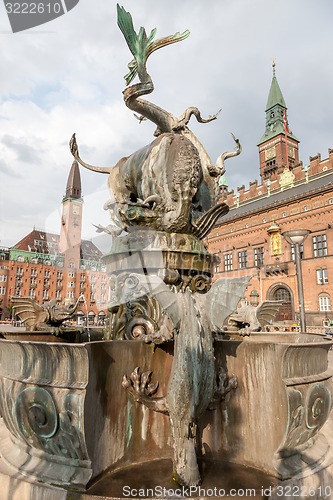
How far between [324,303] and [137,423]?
34.4 m

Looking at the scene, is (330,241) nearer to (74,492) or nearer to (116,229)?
(116,229)

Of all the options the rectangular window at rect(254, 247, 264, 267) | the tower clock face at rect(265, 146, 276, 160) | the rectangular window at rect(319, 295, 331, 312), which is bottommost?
the rectangular window at rect(319, 295, 331, 312)

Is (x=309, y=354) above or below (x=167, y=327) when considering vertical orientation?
below

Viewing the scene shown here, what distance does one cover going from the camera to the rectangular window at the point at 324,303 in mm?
33156

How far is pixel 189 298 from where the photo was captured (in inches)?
116

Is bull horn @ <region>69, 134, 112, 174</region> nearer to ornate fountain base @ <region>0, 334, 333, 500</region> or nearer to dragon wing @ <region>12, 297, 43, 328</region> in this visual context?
dragon wing @ <region>12, 297, 43, 328</region>

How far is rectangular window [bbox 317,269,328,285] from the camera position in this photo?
34.0m

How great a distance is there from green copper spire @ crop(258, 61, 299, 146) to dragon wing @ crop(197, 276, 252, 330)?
7169 centimetres

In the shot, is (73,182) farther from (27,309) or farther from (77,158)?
(27,309)

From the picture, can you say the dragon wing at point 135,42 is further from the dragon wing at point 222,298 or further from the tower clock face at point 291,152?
the tower clock face at point 291,152

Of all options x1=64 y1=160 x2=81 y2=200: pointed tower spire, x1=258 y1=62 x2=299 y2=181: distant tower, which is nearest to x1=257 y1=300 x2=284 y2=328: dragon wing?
x1=64 y1=160 x2=81 y2=200: pointed tower spire

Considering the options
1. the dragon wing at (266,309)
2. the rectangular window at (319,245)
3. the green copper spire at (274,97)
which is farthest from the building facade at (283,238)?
the green copper spire at (274,97)

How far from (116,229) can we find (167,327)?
2.81 m

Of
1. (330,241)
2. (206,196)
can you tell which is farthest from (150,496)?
(330,241)
